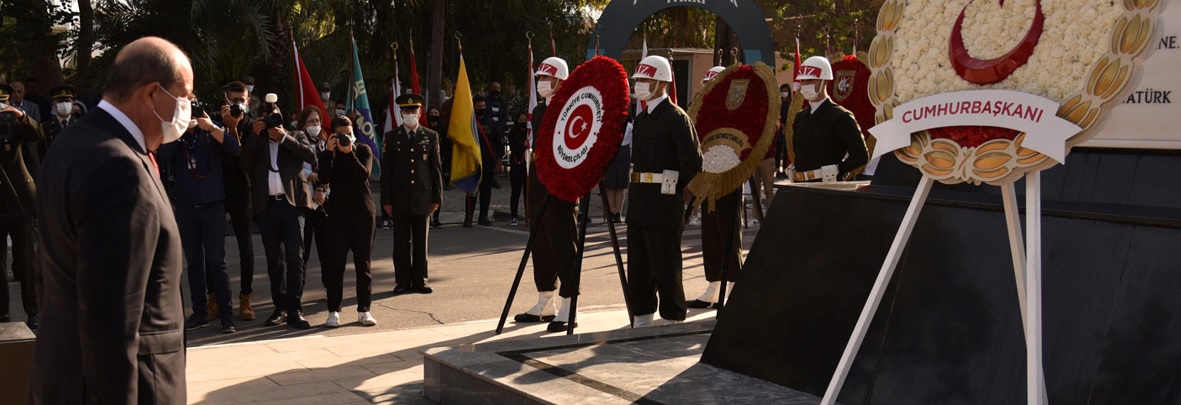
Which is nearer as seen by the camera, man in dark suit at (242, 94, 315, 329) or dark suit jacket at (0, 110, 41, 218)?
man in dark suit at (242, 94, 315, 329)

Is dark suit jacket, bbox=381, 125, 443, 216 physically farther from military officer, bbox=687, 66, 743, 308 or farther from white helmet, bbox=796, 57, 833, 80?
white helmet, bbox=796, 57, 833, 80

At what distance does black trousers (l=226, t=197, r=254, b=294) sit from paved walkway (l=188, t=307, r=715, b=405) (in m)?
1.11

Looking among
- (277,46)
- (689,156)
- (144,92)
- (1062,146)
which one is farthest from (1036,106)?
(277,46)

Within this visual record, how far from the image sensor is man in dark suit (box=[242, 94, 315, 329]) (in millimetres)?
9211

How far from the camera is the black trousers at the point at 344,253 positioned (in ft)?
30.8

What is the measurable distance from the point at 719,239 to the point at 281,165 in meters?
3.44

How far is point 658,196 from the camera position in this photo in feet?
27.6

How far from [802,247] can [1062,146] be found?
241cm

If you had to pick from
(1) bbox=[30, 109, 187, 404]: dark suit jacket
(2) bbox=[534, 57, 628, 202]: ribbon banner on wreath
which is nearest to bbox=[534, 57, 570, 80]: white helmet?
(2) bbox=[534, 57, 628, 202]: ribbon banner on wreath

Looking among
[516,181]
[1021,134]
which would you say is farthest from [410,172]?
[1021,134]

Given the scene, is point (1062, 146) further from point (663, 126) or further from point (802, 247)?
point (663, 126)

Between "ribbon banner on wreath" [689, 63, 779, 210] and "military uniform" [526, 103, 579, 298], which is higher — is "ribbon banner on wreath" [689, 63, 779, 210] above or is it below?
above

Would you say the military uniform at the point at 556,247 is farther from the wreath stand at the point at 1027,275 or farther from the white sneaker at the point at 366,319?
the wreath stand at the point at 1027,275

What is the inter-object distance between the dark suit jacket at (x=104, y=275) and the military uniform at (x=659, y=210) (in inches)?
204
